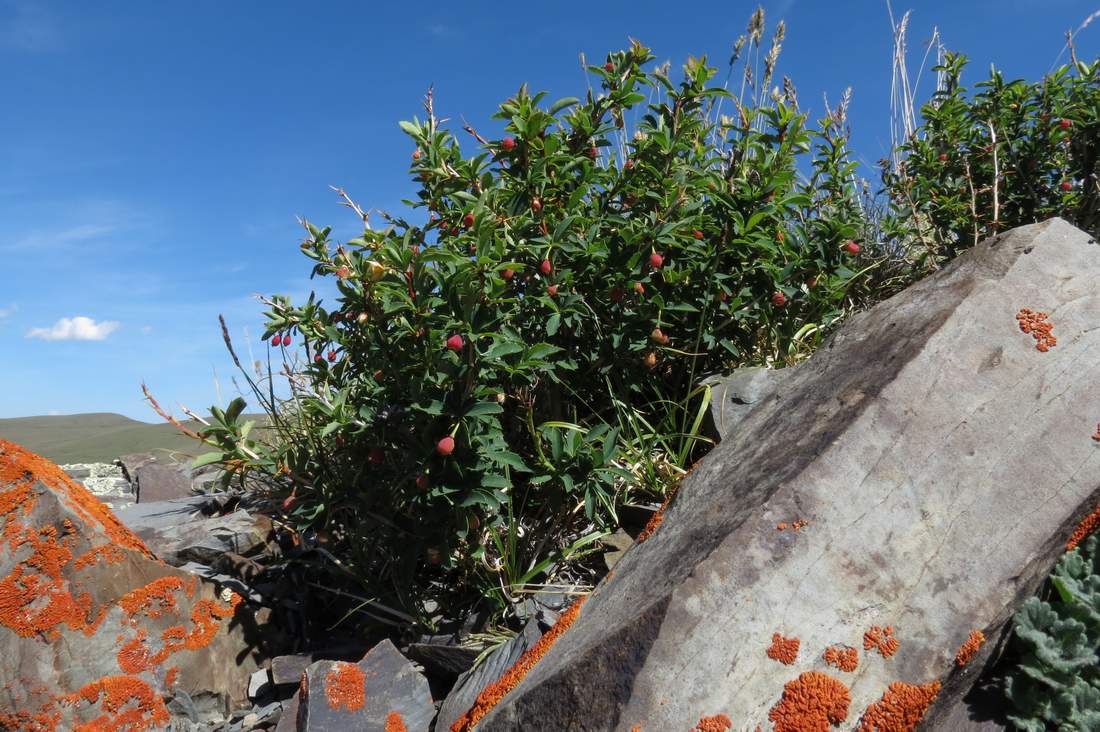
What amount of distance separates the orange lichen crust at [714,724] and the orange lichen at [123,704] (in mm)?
2359

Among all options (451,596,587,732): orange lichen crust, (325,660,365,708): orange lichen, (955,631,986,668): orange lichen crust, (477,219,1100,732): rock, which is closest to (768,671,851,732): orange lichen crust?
(477,219,1100,732): rock

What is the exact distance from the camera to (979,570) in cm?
193

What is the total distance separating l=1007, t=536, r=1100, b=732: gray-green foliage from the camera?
5.99 feet

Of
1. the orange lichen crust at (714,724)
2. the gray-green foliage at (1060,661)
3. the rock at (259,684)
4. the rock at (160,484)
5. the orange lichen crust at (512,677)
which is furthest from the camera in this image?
the rock at (160,484)

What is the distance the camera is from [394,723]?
8.46 feet

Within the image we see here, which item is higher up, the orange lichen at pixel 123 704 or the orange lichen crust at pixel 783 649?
the orange lichen crust at pixel 783 649

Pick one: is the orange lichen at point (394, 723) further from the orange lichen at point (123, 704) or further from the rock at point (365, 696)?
the orange lichen at point (123, 704)

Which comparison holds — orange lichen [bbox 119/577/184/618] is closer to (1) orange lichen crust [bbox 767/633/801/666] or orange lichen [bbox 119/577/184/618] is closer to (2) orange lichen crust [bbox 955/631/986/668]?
(1) orange lichen crust [bbox 767/633/801/666]

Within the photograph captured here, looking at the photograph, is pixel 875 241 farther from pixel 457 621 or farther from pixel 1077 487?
pixel 457 621

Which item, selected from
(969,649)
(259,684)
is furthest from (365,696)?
(969,649)

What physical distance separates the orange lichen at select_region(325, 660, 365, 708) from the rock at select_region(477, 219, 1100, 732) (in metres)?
0.73

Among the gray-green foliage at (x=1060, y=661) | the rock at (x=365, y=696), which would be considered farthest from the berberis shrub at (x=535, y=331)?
the gray-green foliage at (x=1060, y=661)

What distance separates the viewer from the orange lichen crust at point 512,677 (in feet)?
7.28

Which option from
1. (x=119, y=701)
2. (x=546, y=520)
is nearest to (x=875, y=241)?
(x=546, y=520)
